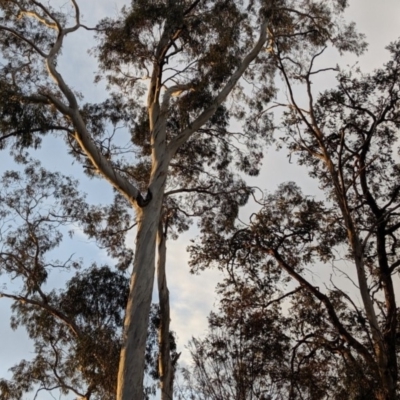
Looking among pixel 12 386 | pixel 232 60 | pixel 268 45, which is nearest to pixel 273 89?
pixel 268 45

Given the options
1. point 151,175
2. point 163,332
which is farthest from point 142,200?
point 163,332

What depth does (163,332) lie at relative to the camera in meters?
9.68

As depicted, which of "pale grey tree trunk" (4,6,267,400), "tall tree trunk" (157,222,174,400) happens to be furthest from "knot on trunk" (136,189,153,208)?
"tall tree trunk" (157,222,174,400)

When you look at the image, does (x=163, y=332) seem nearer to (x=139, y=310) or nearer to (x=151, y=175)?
(x=139, y=310)

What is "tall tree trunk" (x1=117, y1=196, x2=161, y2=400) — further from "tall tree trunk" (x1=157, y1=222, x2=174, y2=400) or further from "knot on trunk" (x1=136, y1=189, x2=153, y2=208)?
"tall tree trunk" (x1=157, y1=222, x2=174, y2=400)

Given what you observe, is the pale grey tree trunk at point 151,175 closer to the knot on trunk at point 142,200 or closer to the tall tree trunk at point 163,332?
the knot on trunk at point 142,200

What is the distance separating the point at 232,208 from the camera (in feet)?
37.6

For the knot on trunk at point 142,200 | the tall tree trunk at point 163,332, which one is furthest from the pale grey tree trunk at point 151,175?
the tall tree trunk at point 163,332

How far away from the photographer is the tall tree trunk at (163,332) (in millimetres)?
9203

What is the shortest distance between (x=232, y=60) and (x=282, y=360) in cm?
504

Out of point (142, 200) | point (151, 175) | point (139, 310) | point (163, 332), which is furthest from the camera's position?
point (163, 332)

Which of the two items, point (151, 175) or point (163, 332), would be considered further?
point (163, 332)

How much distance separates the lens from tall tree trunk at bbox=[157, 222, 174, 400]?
30.2ft

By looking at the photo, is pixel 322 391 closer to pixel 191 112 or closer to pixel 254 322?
pixel 254 322
